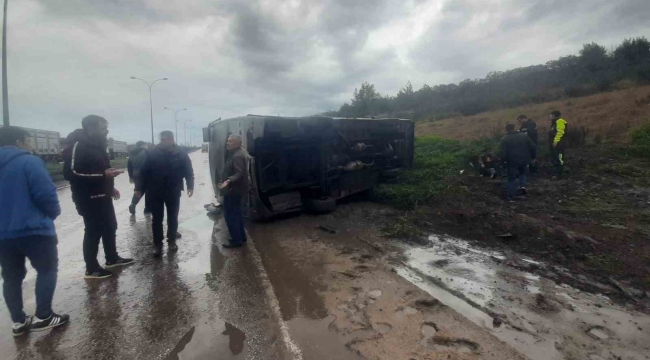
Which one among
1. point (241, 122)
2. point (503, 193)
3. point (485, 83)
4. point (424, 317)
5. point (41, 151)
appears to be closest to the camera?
point (424, 317)

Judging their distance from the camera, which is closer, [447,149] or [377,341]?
[377,341]

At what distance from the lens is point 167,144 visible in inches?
216

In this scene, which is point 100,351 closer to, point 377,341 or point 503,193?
point 377,341

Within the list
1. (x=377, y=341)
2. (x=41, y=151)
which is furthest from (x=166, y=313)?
(x=41, y=151)

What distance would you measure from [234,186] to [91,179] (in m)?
1.78

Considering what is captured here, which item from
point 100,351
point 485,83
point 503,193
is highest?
point 485,83

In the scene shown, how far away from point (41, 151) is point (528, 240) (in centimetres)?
3334

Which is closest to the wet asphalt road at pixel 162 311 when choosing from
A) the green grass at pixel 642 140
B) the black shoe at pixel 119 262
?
the black shoe at pixel 119 262

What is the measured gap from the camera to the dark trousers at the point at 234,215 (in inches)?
217

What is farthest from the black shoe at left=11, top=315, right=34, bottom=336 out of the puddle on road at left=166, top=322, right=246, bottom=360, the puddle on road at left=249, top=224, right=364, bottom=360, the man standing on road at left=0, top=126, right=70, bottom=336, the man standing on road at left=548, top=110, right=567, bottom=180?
the man standing on road at left=548, top=110, right=567, bottom=180

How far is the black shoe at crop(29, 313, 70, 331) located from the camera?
3.26m

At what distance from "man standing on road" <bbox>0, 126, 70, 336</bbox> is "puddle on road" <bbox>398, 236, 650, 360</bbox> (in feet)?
11.0

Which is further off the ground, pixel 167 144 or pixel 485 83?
pixel 485 83

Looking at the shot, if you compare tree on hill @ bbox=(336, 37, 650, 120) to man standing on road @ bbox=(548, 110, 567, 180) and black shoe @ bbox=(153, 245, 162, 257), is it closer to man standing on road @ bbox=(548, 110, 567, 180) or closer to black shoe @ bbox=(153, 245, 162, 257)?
man standing on road @ bbox=(548, 110, 567, 180)
